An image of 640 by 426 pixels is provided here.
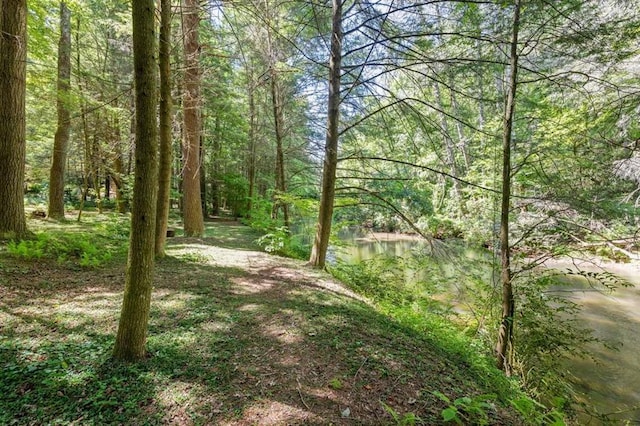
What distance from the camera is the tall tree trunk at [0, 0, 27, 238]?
170 inches

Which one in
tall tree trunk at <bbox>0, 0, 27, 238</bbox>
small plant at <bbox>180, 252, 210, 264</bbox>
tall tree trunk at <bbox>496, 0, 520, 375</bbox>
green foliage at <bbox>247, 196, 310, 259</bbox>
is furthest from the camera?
green foliage at <bbox>247, 196, 310, 259</bbox>

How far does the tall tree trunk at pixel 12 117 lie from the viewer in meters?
4.31

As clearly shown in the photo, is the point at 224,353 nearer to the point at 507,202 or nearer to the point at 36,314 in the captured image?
the point at 36,314

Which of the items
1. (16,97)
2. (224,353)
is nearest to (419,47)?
(224,353)

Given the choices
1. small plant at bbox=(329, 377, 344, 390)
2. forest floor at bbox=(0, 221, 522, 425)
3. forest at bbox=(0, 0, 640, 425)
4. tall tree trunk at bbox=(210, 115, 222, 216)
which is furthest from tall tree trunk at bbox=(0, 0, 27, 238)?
tall tree trunk at bbox=(210, 115, 222, 216)

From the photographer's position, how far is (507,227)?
3537 mm

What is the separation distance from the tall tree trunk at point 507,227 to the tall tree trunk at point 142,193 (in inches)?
140

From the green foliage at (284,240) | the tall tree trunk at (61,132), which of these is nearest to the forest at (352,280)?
the green foliage at (284,240)

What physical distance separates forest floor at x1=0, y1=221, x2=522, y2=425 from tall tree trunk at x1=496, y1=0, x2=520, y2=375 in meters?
0.98

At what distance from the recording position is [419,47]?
4.45 m

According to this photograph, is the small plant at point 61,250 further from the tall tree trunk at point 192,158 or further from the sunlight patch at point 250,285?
the tall tree trunk at point 192,158

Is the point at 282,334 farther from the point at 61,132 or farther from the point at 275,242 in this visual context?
the point at 61,132

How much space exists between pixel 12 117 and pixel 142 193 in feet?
14.3

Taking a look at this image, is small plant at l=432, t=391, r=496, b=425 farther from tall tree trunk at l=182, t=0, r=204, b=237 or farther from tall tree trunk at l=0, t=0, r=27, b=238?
tall tree trunk at l=182, t=0, r=204, b=237
